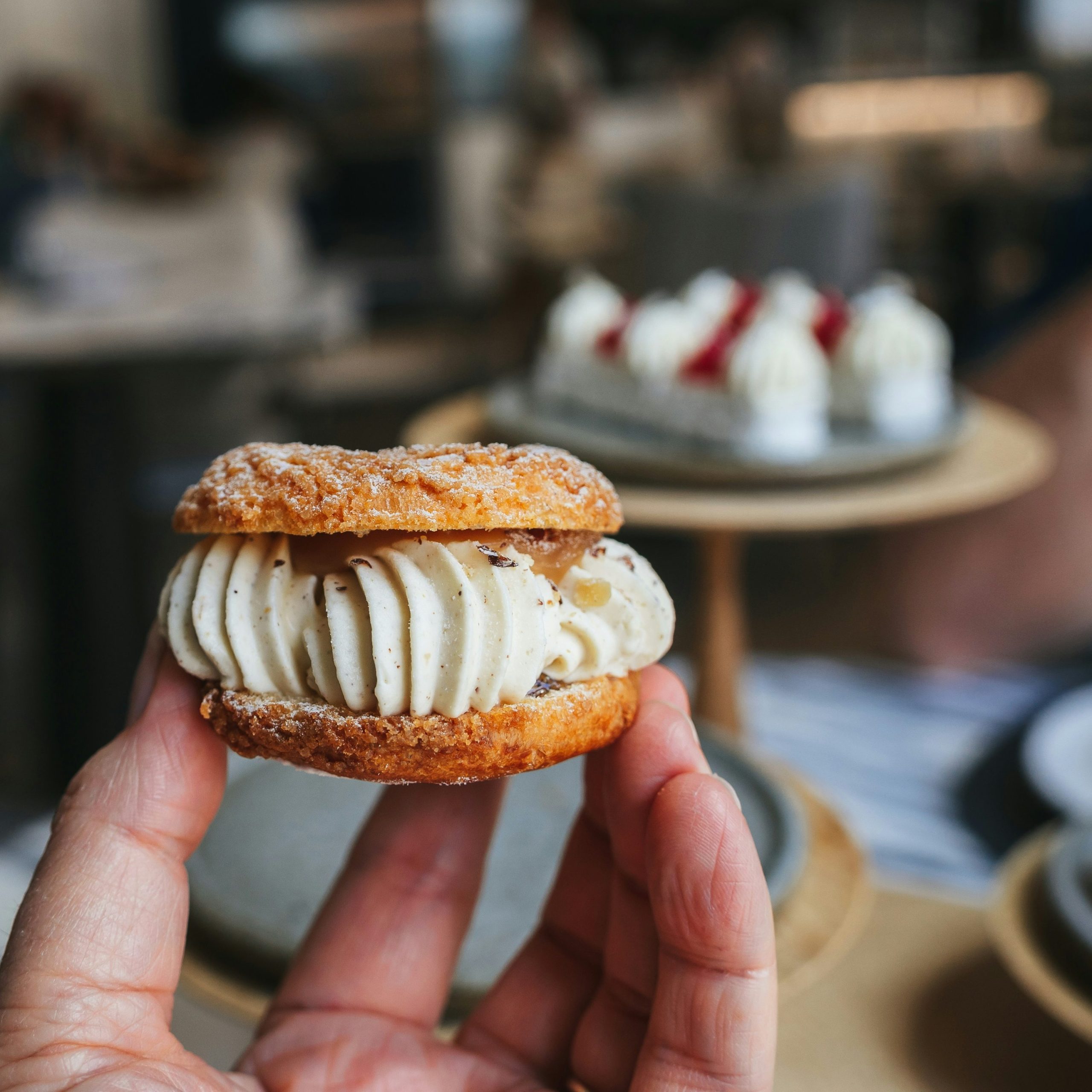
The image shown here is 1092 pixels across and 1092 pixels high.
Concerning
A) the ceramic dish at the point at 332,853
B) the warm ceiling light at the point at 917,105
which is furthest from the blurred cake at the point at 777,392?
the warm ceiling light at the point at 917,105

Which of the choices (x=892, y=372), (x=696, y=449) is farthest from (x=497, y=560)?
(x=892, y=372)

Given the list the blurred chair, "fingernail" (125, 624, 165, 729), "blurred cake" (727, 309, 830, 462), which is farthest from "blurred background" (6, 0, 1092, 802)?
"blurred cake" (727, 309, 830, 462)

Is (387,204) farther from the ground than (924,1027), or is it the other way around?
(387,204)

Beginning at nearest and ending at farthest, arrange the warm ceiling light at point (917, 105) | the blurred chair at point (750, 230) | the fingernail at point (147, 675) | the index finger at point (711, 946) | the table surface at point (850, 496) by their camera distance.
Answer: the index finger at point (711, 946), the fingernail at point (147, 675), the table surface at point (850, 496), the blurred chair at point (750, 230), the warm ceiling light at point (917, 105)

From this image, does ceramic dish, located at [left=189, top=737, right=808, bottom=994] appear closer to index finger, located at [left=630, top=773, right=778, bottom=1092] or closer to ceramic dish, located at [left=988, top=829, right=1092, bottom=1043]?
ceramic dish, located at [left=988, top=829, right=1092, bottom=1043]

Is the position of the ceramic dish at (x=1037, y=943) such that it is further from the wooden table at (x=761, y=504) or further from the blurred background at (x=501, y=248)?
the wooden table at (x=761, y=504)

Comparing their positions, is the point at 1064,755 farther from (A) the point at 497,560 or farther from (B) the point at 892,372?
(A) the point at 497,560
